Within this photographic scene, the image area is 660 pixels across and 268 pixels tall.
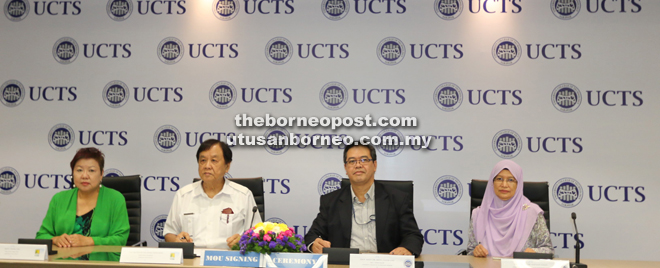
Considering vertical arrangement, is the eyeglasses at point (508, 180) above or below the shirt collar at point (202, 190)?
above

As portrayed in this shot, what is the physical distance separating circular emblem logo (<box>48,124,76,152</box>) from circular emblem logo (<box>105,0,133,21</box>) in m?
1.03

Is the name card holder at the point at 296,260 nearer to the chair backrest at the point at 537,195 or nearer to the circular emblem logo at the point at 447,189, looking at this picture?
the chair backrest at the point at 537,195

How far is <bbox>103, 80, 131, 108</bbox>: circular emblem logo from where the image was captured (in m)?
4.43

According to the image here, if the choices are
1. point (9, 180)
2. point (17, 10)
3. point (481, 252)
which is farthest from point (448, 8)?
point (9, 180)

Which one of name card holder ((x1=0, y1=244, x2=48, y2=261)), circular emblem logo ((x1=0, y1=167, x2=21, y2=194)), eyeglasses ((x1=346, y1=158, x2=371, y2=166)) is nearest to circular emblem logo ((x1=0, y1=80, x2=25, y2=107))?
circular emblem logo ((x1=0, y1=167, x2=21, y2=194))

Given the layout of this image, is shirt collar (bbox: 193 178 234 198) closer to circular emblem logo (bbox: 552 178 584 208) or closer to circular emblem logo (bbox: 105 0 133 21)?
circular emblem logo (bbox: 105 0 133 21)

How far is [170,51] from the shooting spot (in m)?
4.43

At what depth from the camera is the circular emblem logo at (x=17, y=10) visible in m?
4.61

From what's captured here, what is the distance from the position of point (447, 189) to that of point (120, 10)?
317 centimetres

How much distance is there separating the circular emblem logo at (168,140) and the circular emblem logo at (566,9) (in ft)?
10.7

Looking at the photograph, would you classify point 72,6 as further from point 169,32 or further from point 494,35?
point 494,35

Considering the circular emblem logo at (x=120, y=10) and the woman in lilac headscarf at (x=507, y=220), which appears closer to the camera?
the woman in lilac headscarf at (x=507, y=220)

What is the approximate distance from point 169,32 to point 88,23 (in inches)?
29.0

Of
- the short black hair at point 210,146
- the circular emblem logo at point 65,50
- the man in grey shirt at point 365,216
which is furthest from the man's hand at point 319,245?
the circular emblem logo at point 65,50
